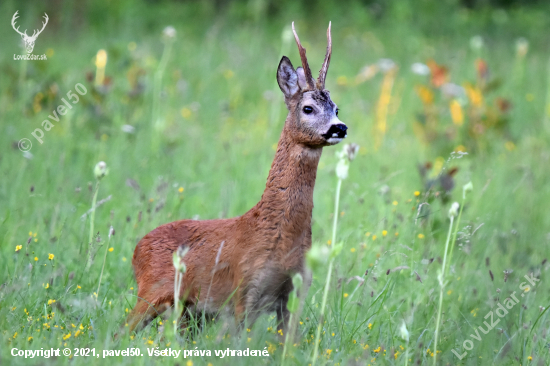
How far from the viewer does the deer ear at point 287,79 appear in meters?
3.61

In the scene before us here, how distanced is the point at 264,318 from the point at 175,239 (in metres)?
0.64

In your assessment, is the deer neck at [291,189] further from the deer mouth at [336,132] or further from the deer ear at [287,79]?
the deer ear at [287,79]

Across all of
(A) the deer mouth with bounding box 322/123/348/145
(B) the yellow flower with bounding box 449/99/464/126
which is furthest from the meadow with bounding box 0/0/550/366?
(A) the deer mouth with bounding box 322/123/348/145

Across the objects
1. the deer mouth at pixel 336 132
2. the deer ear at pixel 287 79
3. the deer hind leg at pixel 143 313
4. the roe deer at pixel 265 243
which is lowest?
the deer hind leg at pixel 143 313

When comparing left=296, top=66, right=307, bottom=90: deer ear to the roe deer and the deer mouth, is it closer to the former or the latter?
the roe deer

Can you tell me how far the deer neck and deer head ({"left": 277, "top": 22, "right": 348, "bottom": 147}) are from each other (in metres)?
0.07

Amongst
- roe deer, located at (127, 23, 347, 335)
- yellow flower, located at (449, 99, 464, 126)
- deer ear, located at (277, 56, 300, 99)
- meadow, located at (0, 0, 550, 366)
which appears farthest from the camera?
yellow flower, located at (449, 99, 464, 126)

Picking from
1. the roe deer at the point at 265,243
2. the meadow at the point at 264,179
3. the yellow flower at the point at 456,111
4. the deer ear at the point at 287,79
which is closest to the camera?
the roe deer at the point at 265,243

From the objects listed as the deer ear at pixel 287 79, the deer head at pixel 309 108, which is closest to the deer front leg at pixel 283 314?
the deer head at pixel 309 108

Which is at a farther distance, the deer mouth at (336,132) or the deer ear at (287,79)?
the deer ear at (287,79)

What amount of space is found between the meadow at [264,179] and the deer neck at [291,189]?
0.92ft

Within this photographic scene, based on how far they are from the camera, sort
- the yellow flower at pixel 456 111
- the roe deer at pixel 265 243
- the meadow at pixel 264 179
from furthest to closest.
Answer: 1. the yellow flower at pixel 456 111
2. the meadow at pixel 264 179
3. the roe deer at pixel 265 243

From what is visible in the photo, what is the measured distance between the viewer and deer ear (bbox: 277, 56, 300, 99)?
3.61 metres

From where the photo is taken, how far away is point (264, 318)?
3621 millimetres
